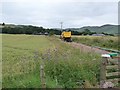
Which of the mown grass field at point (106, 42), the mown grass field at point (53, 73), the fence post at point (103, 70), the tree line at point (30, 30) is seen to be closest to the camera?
the mown grass field at point (53, 73)

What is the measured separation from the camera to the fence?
9008 mm

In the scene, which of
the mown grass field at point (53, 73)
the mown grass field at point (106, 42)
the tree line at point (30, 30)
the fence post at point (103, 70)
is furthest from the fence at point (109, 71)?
the tree line at point (30, 30)

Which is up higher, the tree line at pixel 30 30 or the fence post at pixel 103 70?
the tree line at pixel 30 30

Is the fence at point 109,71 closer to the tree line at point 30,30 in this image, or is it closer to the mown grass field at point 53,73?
the mown grass field at point 53,73

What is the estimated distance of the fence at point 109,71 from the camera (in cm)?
901

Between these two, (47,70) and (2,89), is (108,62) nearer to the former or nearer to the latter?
(47,70)

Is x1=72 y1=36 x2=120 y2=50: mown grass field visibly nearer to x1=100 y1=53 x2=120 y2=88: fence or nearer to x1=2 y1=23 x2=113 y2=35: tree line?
x1=100 y1=53 x2=120 y2=88: fence

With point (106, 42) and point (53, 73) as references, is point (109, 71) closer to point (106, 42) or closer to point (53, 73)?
point (53, 73)

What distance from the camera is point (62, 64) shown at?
8.86 metres

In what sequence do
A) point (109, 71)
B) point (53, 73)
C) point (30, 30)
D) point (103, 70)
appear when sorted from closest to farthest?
1. point (53, 73)
2. point (103, 70)
3. point (109, 71)
4. point (30, 30)

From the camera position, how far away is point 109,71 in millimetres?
9547

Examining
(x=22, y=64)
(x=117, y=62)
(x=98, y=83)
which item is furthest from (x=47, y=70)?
(x=117, y=62)

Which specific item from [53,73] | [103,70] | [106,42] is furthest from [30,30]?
[53,73]

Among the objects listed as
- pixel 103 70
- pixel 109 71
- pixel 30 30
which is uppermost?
pixel 30 30
